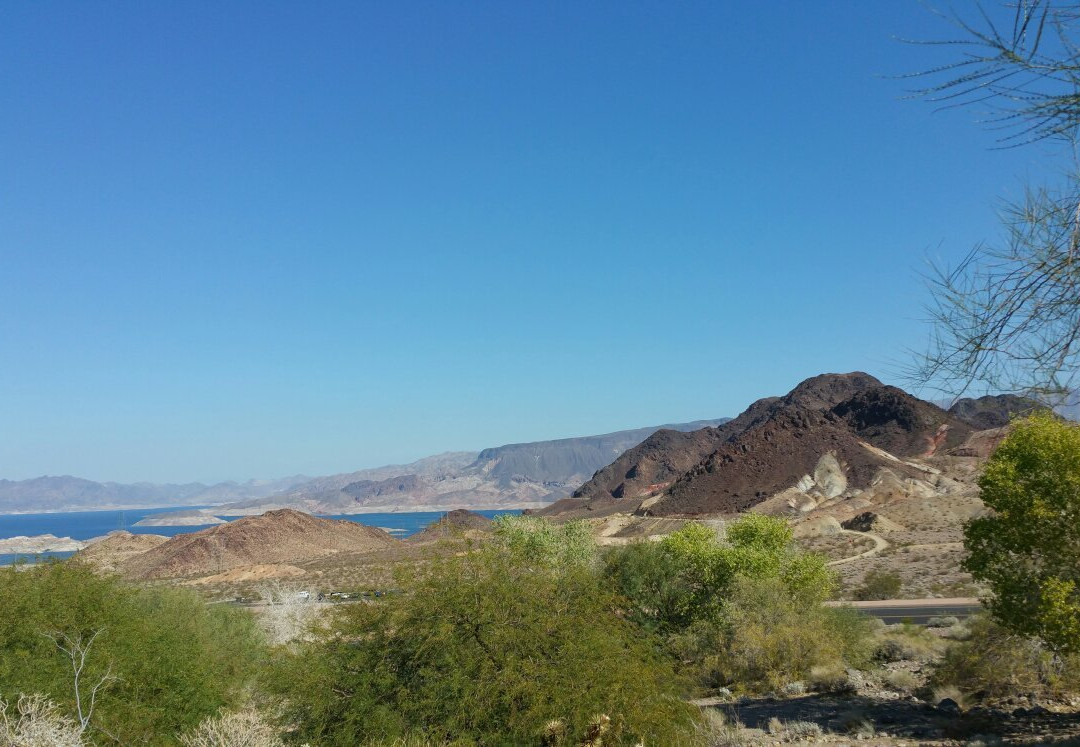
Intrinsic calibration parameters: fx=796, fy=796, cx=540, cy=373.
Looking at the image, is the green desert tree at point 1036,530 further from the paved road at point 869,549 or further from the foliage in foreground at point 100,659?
the paved road at point 869,549

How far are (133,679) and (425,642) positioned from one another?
7.64 meters

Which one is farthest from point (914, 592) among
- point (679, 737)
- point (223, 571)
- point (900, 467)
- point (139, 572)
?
point (139, 572)

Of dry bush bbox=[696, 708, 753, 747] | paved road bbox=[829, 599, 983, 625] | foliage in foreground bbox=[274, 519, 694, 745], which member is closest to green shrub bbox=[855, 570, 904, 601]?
paved road bbox=[829, 599, 983, 625]

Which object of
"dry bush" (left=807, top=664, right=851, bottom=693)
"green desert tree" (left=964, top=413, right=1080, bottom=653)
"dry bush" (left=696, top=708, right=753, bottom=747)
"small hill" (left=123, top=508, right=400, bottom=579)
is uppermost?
"green desert tree" (left=964, top=413, right=1080, bottom=653)

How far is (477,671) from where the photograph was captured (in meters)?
14.9

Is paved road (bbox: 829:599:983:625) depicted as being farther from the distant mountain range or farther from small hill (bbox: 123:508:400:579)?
Result: small hill (bbox: 123:508:400:579)

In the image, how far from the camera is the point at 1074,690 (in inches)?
744

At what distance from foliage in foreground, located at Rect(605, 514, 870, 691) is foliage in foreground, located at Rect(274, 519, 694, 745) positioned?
37.9ft

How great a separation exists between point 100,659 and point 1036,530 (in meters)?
20.8

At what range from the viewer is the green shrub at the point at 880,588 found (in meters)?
46.6

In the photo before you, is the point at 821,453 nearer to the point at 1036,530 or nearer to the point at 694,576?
the point at 694,576

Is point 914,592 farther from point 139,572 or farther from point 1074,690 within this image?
point 139,572

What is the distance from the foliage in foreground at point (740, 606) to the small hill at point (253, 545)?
206 ft

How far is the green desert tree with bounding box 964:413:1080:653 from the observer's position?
1632cm
